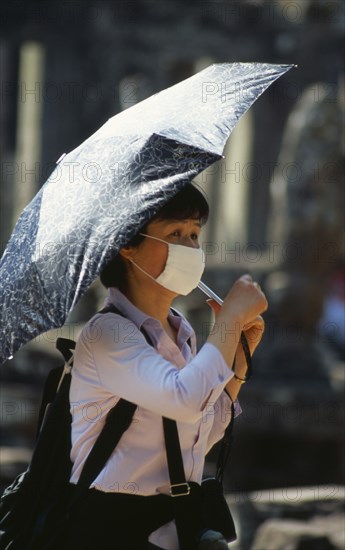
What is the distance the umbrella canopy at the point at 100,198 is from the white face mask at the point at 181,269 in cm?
17

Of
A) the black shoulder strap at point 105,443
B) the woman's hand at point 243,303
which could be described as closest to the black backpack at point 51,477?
the black shoulder strap at point 105,443

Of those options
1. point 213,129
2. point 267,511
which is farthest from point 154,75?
point 213,129

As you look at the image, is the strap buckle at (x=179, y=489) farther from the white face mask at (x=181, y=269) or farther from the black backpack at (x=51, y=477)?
the white face mask at (x=181, y=269)

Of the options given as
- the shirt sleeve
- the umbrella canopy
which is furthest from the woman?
the umbrella canopy

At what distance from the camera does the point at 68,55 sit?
18.3 meters

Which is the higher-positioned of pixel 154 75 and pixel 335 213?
pixel 154 75

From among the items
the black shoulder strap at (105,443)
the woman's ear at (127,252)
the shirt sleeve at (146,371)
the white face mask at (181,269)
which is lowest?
the black shoulder strap at (105,443)

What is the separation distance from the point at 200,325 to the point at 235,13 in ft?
25.6

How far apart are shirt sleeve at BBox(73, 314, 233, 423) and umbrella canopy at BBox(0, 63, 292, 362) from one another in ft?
0.52

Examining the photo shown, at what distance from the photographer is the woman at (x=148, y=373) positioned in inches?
112

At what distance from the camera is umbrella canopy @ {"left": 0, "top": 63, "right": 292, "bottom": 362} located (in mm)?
2881

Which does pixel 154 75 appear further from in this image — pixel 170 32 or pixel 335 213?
pixel 335 213

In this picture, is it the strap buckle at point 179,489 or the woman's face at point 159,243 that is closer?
the strap buckle at point 179,489

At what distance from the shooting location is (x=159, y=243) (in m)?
3.06
